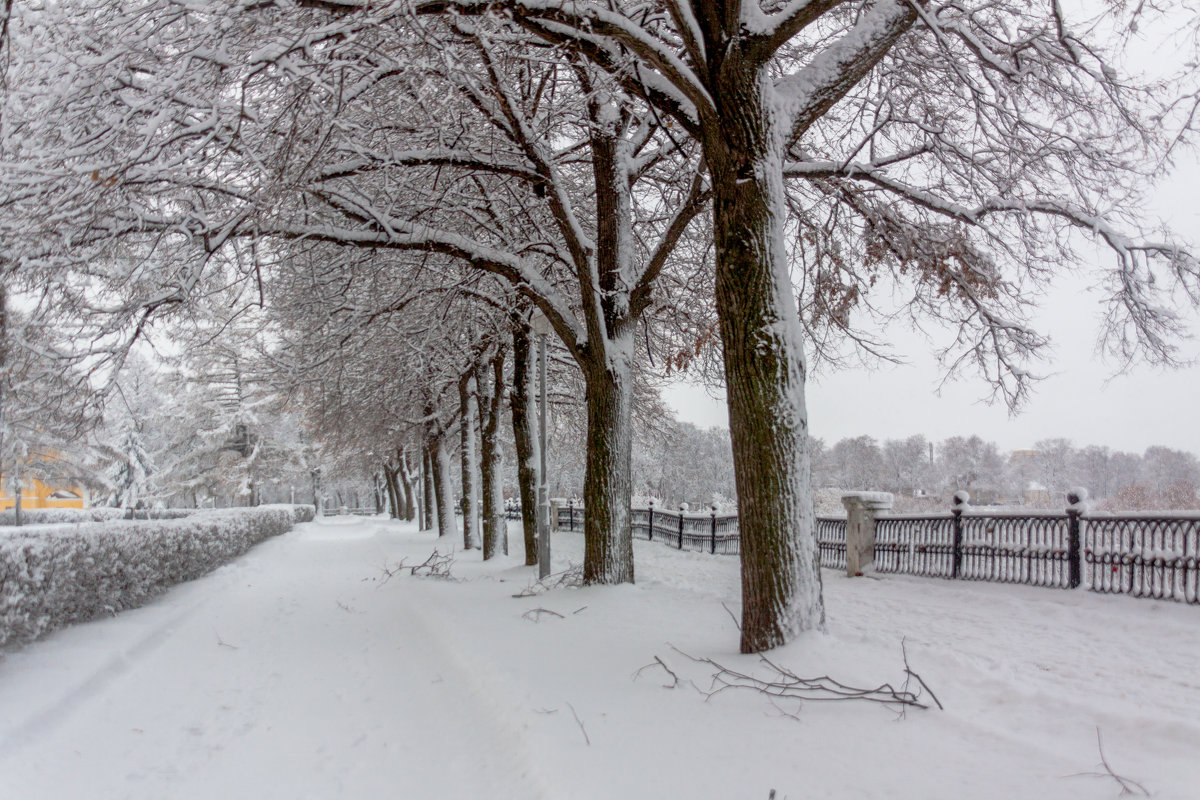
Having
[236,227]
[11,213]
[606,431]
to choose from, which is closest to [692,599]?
[606,431]

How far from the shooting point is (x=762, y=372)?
512 centimetres

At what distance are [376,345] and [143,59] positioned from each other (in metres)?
8.66

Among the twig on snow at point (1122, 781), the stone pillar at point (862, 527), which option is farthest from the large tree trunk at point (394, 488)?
the twig on snow at point (1122, 781)

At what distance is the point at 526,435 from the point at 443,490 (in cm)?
1295

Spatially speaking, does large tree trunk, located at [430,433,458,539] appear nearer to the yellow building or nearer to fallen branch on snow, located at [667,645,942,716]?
fallen branch on snow, located at [667,645,942,716]

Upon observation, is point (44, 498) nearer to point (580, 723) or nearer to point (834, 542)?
point (834, 542)

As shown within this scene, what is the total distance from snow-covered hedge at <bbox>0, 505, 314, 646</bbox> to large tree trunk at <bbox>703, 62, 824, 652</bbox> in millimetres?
6319

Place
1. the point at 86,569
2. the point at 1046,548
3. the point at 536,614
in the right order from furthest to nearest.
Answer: the point at 1046,548, the point at 86,569, the point at 536,614

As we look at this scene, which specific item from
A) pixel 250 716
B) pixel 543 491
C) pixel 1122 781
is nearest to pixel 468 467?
pixel 543 491

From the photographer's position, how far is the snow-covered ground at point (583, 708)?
3182mm

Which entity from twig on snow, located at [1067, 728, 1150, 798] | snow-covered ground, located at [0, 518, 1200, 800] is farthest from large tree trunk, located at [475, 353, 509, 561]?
twig on snow, located at [1067, 728, 1150, 798]

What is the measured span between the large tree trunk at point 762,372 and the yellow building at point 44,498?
51453 millimetres

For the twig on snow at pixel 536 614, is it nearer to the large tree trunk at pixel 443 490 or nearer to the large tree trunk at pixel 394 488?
the large tree trunk at pixel 443 490

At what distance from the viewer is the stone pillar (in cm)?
1349
